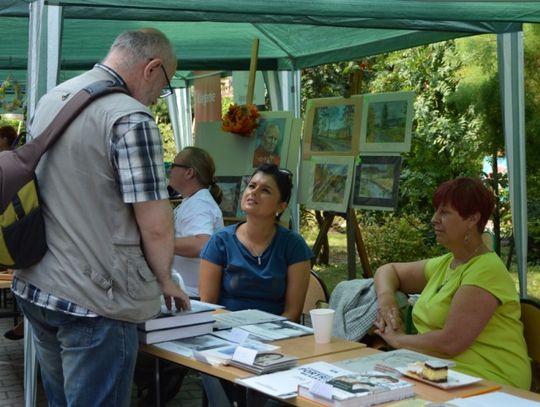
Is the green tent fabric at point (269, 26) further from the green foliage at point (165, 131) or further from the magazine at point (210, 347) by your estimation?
the green foliage at point (165, 131)

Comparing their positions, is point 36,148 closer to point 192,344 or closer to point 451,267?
point 192,344

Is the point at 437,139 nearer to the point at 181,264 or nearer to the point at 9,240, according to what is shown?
the point at 181,264

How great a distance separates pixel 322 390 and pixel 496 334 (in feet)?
3.50

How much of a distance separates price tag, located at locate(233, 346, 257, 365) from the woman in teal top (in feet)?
2.67

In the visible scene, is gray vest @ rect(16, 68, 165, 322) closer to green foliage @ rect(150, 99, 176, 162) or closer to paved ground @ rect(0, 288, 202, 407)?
paved ground @ rect(0, 288, 202, 407)

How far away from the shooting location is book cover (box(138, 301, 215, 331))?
291cm

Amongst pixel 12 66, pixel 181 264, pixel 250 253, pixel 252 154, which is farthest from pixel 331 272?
pixel 250 253

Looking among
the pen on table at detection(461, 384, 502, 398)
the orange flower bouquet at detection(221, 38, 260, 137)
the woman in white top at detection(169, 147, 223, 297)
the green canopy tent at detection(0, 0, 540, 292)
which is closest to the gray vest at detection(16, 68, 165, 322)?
the pen on table at detection(461, 384, 502, 398)

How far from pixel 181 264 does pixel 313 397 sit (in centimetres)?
252

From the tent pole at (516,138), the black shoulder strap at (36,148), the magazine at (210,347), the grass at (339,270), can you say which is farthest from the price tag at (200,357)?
the grass at (339,270)

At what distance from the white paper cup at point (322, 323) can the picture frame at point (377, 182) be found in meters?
3.07

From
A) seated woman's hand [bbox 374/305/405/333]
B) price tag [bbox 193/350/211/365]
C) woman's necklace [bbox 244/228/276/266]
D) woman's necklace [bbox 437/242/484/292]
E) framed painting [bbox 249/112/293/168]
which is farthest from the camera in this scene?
framed painting [bbox 249/112/293/168]

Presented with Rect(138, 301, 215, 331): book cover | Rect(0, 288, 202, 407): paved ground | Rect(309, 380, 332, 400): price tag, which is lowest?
Rect(0, 288, 202, 407): paved ground

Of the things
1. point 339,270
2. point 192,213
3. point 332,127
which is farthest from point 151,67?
point 339,270
